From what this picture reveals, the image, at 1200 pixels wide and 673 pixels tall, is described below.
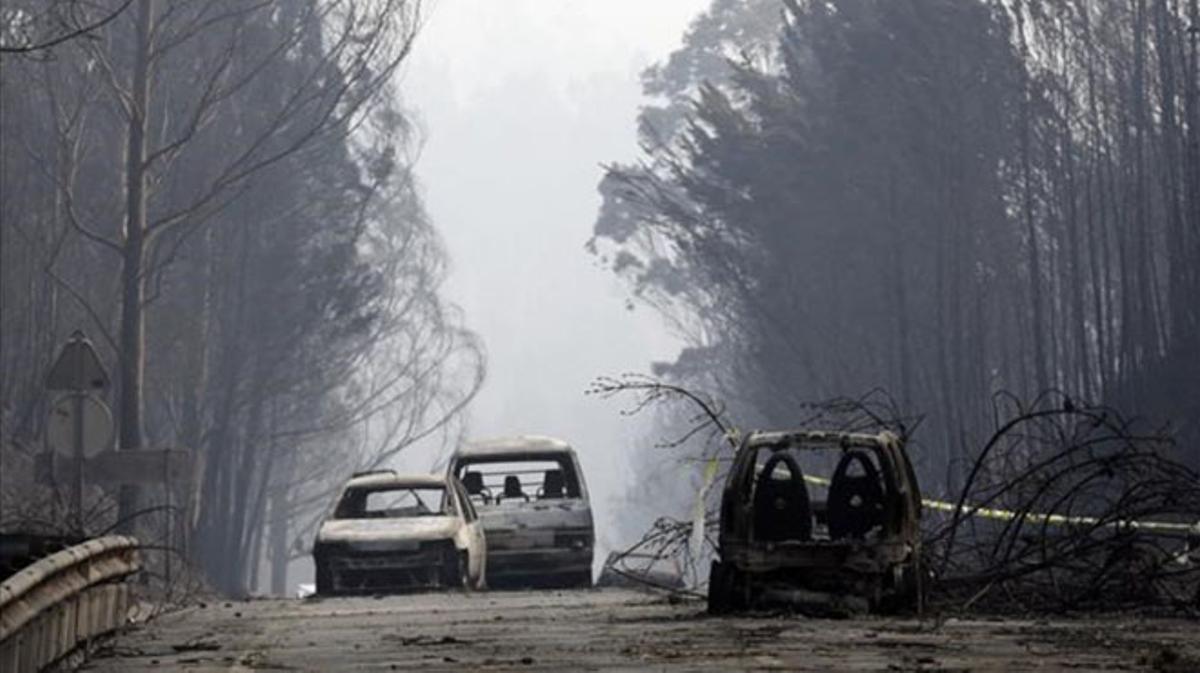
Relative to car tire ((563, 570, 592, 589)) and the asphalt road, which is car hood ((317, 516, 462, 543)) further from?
the asphalt road

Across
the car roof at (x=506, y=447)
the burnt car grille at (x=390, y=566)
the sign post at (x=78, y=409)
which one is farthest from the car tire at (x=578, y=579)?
the sign post at (x=78, y=409)

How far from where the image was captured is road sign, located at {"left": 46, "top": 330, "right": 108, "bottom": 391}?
103 feet

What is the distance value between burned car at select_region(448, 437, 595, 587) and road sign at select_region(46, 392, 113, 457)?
814cm

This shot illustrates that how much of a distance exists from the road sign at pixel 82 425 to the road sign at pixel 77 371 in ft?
0.41

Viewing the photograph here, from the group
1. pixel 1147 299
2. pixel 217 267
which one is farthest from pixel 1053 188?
pixel 217 267

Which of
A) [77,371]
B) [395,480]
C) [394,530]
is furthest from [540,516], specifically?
[77,371]

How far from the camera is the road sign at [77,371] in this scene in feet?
103

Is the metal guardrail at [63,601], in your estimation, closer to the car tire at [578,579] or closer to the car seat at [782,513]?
the car seat at [782,513]

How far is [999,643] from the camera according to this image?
1895cm

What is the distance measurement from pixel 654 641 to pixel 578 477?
2102cm

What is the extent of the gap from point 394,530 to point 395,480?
3.31 feet

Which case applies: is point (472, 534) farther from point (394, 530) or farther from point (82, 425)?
point (82, 425)

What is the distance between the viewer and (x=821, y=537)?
23.4 m

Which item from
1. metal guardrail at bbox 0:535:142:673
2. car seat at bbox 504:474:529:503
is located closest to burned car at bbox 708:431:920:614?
metal guardrail at bbox 0:535:142:673
